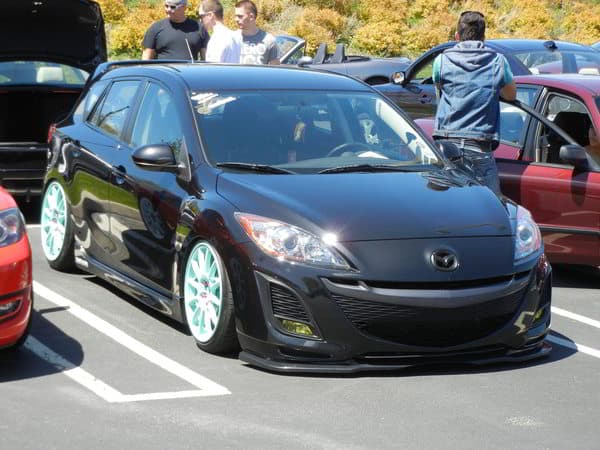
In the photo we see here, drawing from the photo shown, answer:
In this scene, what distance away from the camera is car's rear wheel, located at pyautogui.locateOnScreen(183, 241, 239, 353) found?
664 centimetres

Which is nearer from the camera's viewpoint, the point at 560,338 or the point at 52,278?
the point at 560,338

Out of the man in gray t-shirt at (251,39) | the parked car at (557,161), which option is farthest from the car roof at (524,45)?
the parked car at (557,161)

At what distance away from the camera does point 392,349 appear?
640 cm

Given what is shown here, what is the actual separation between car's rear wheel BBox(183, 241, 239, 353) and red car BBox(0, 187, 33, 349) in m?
0.88

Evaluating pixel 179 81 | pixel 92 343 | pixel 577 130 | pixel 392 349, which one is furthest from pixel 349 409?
pixel 577 130

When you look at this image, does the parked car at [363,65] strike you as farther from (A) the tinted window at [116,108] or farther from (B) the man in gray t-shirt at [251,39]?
(A) the tinted window at [116,108]

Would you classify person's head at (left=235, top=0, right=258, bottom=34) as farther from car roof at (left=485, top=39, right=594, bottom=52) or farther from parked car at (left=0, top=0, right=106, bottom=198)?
car roof at (left=485, top=39, right=594, bottom=52)

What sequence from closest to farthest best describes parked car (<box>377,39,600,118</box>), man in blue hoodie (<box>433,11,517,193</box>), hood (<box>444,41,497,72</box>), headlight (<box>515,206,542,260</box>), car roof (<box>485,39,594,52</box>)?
headlight (<box>515,206,542,260</box>)
man in blue hoodie (<box>433,11,517,193</box>)
hood (<box>444,41,497,72</box>)
parked car (<box>377,39,600,118</box>)
car roof (<box>485,39,594,52</box>)

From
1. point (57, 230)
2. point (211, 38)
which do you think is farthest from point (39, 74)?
point (57, 230)

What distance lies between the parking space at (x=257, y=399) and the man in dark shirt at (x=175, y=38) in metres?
5.67

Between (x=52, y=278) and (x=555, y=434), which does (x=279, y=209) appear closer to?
(x=555, y=434)

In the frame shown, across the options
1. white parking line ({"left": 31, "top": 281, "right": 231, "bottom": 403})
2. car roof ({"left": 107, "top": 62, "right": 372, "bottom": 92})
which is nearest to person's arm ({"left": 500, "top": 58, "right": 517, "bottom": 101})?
car roof ({"left": 107, "top": 62, "right": 372, "bottom": 92})

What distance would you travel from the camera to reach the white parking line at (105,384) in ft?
19.9

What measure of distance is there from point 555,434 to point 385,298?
1116 millimetres
